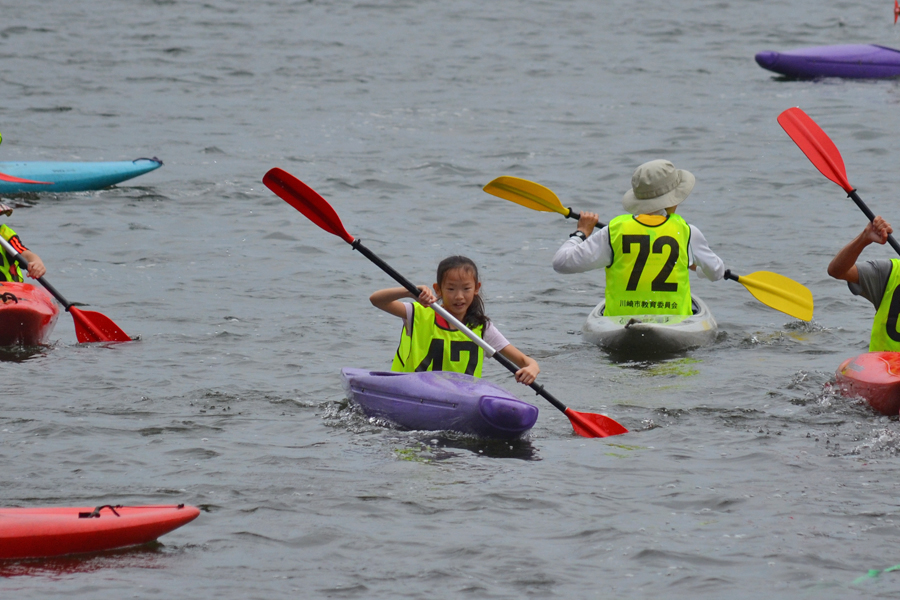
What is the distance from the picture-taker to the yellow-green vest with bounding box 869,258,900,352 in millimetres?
5566

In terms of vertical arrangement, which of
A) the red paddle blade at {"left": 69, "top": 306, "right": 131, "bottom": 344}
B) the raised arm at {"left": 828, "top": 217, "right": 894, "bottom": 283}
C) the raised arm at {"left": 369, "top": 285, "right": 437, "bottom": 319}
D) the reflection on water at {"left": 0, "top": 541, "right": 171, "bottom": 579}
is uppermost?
the raised arm at {"left": 828, "top": 217, "right": 894, "bottom": 283}

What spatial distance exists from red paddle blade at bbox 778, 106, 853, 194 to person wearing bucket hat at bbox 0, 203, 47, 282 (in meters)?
4.47

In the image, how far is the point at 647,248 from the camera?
6777 mm

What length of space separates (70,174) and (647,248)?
7167 mm

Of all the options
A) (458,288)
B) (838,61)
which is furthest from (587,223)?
(838,61)

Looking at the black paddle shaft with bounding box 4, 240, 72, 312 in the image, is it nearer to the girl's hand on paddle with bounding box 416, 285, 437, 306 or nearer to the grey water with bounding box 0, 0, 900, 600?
the grey water with bounding box 0, 0, 900, 600

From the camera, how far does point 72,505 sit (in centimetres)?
441

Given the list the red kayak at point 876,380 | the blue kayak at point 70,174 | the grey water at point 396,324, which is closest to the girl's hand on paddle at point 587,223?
the grey water at point 396,324

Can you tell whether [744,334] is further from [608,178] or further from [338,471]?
[608,178]

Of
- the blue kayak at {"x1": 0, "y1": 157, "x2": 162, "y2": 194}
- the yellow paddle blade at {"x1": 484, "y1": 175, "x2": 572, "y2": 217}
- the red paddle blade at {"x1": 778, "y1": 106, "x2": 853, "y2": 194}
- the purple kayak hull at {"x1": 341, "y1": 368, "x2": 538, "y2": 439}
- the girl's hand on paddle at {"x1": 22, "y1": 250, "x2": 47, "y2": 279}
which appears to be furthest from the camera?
the blue kayak at {"x1": 0, "y1": 157, "x2": 162, "y2": 194}

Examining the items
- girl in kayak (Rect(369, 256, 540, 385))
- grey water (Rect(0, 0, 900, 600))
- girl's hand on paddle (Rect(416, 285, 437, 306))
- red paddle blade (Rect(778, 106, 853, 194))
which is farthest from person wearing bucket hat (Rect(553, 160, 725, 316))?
girl's hand on paddle (Rect(416, 285, 437, 306))

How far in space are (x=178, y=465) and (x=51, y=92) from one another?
42.2ft

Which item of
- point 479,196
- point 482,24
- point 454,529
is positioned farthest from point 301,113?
point 454,529

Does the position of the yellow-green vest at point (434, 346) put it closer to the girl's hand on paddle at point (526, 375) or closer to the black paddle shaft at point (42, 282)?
the girl's hand on paddle at point (526, 375)
